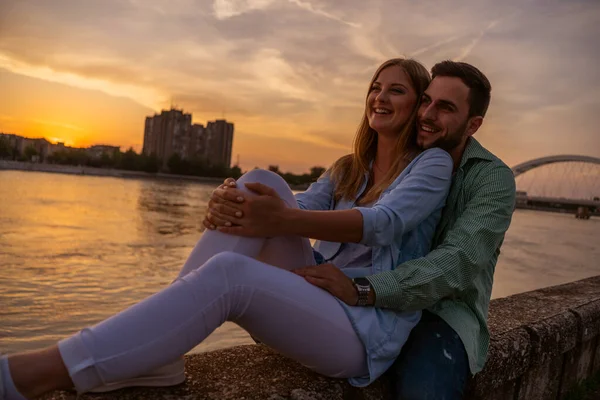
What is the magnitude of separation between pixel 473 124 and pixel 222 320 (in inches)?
40.4

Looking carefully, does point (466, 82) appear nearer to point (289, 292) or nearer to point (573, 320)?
point (289, 292)

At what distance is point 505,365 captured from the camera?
1784 millimetres

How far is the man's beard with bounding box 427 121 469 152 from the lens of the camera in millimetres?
1731

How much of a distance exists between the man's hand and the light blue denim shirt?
0.08ft

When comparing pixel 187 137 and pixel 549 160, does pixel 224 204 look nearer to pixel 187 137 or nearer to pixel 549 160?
pixel 549 160

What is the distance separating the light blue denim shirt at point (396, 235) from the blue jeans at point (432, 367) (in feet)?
0.17

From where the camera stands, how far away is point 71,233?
11.3 metres

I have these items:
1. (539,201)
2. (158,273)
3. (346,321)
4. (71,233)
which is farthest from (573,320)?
(539,201)

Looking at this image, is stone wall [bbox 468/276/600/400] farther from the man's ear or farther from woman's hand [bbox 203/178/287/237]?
woman's hand [bbox 203/178/287/237]

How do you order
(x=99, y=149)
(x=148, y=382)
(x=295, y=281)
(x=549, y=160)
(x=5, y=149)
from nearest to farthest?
1. (x=148, y=382)
2. (x=295, y=281)
3. (x=549, y=160)
4. (x=5, y=149)
5. (x=99, y=149)

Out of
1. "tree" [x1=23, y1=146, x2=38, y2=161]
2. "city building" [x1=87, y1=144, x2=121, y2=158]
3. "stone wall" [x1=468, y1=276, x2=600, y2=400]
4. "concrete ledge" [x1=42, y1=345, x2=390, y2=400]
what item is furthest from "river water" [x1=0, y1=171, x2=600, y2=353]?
"city building" [x1=87, y1=144, x2=121, y2=158]

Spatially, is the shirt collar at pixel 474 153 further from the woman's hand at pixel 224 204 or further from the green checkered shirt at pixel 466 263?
the woman's hand at pixel 224 204

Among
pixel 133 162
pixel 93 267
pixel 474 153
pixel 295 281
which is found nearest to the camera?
pixel 295 281

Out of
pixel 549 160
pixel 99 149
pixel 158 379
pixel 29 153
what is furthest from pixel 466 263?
pixel 99 149
